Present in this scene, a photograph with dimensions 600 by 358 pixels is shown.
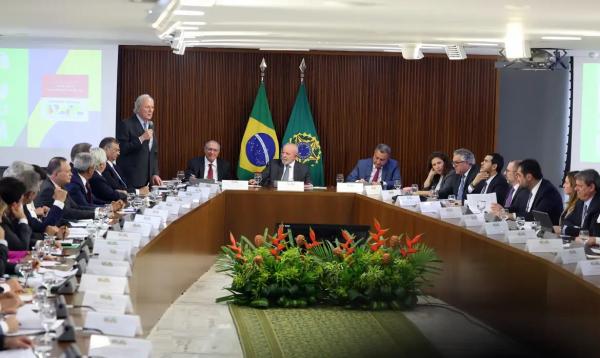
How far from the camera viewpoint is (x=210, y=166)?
37.7 feet

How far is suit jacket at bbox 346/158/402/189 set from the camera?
11102 millimetres

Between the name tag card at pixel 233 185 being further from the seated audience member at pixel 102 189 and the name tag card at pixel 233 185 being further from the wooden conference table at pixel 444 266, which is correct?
the seated audience member at pixel 102 189

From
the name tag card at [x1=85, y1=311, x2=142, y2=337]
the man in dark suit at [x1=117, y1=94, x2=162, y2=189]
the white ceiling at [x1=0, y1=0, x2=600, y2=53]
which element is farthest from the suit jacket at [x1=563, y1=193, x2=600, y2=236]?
the name tag card at [x1=85, y1=311, x2=142, y2=337]

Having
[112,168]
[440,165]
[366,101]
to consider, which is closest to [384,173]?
[440,165]

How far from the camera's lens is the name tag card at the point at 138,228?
5906mm

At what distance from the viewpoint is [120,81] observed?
12.8 meters

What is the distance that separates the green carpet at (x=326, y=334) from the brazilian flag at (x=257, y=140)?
5325mm

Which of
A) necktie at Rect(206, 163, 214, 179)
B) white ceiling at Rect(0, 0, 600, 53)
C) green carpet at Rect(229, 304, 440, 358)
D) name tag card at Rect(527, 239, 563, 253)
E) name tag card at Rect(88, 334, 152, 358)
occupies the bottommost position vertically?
green carpet at Rect(229, 304, 440, 358)

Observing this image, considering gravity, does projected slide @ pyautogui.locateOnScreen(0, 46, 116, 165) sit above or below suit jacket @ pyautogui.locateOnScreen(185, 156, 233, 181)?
above

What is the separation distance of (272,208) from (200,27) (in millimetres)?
1806

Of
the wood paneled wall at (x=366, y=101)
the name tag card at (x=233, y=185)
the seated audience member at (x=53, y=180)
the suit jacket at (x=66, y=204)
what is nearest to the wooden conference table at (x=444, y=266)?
the name tag card at (x=233, y=185)

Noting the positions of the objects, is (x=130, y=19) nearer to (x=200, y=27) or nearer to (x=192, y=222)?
(x=200, y=27)

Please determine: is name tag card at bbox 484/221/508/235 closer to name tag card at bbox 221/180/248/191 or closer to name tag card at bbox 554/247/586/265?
name tag card at bbox 554/247/586/265

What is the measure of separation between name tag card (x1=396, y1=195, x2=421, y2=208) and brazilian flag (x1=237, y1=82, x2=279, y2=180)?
4017mm
